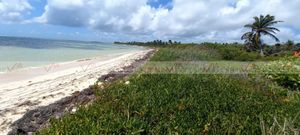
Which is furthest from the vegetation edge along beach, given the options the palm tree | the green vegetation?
the palm tree

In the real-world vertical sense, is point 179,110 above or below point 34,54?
above

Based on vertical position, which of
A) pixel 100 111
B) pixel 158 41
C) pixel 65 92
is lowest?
pixel 158 41

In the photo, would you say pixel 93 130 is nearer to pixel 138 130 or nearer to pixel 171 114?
pixel 138 130

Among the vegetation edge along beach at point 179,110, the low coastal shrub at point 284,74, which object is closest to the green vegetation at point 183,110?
the vegetation edge along beach at point 179,110

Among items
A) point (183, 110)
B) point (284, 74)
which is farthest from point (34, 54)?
point (183, 110)

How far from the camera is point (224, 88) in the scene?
9.28 meters

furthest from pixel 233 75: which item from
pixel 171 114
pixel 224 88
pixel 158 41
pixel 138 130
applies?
pixel 158 41

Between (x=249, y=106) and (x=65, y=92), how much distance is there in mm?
5626

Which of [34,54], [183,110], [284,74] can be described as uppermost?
[183,110]

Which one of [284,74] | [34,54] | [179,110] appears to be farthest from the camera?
[34,54]

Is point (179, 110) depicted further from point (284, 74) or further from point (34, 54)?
point (34, 54)

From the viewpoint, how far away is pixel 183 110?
22.5 ft

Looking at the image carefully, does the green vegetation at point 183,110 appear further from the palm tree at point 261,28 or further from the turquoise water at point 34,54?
the palm tree at point 261,28

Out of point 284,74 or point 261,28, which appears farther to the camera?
point 261,28
